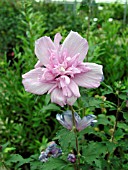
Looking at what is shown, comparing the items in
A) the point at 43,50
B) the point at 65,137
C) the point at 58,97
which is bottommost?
the point at 65,137

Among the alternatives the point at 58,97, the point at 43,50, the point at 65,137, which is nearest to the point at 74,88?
the point at 58,97

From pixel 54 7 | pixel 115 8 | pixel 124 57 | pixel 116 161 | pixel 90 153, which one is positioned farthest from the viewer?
pixel 115 8

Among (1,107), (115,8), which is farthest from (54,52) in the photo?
(115,8)

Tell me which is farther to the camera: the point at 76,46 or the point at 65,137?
the point at 65,137

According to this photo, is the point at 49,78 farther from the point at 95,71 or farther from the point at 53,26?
the point at 53,26

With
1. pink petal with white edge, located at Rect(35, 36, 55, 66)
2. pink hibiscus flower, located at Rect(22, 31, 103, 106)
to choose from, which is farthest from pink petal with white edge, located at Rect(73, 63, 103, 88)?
pink petal with white edge, located at Rect(35, 36, 55, 66)

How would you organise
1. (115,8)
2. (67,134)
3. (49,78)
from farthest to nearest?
(115,8) < (67,134) < (49,78)

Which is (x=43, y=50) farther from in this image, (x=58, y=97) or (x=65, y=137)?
(x=65, y=137)
